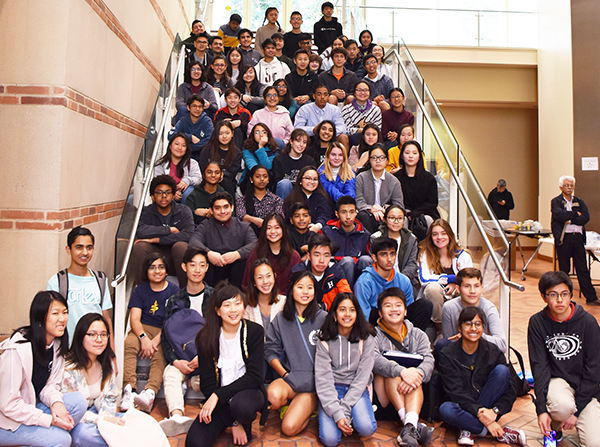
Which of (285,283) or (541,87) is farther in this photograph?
(541,87)

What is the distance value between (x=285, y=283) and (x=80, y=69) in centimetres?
237

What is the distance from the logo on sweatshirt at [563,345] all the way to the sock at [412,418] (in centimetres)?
100

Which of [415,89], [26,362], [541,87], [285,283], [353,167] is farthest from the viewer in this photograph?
[541,87]

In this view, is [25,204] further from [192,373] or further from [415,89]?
[415,89]

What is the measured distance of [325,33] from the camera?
31.2 ft

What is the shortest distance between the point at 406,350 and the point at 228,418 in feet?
4.33

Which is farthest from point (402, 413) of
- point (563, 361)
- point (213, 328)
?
point (213, 328)

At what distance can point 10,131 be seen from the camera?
3.77m

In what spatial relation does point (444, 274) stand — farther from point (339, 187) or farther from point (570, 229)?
point (570, 229)

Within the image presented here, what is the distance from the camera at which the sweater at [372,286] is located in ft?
13.5

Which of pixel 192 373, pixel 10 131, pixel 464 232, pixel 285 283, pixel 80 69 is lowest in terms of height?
pixel 192 373

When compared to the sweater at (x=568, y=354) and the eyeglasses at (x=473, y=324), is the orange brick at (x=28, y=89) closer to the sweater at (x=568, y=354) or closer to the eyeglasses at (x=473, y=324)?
the eyeglasses at (x=473, y=324)

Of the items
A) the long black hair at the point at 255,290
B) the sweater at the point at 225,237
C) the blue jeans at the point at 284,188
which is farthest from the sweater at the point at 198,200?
the long black hair at the point at 255,290

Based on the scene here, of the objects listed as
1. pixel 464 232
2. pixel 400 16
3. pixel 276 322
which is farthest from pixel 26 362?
pixel 400 16
